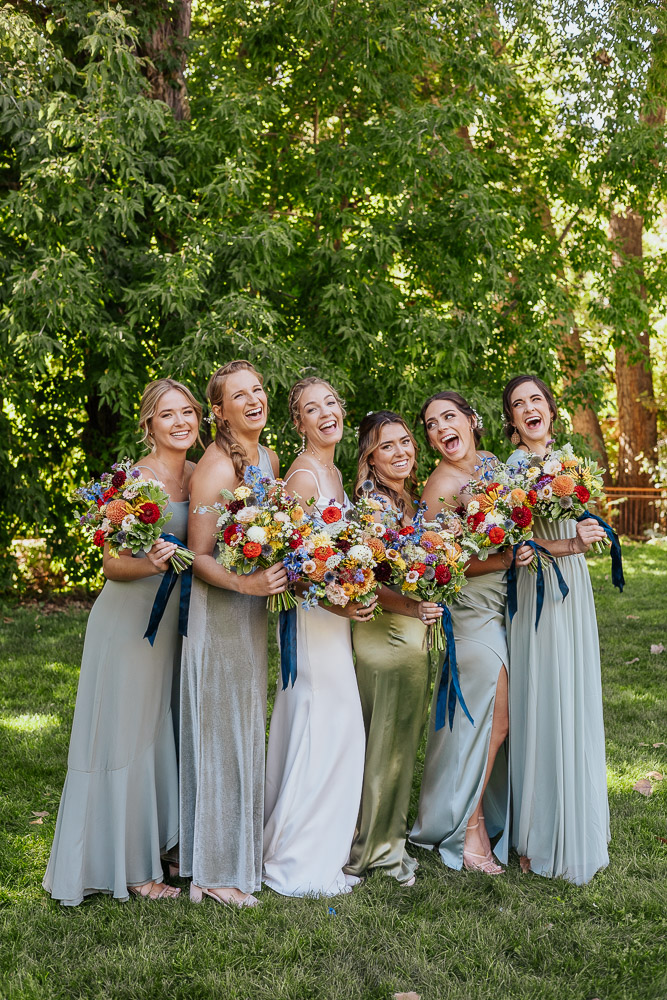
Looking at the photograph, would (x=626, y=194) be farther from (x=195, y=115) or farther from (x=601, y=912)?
(x=601, y=912)

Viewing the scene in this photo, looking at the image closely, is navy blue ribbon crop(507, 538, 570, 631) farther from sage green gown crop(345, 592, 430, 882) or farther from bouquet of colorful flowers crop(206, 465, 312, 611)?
bouquet of colorful flowers crop(206, 465, 312, 611)

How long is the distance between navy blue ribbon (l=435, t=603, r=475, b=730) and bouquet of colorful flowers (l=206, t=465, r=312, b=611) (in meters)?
0.87

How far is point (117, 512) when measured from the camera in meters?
3.79

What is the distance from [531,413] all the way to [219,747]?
2.34 metres

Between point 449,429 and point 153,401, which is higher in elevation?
point 153,401

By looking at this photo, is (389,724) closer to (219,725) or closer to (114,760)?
(219,725)

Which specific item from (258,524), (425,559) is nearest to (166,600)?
(258,524)

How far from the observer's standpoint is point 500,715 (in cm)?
471

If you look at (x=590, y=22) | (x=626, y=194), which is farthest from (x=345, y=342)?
(x=590, y=22)

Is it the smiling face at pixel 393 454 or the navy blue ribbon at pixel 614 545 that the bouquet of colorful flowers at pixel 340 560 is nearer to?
the smiling face at pixel 393 454

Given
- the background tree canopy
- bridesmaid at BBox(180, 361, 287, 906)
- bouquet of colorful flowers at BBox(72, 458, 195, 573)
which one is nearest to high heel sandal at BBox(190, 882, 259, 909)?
bridesmaid at BBox(180, 361, 287, 906)

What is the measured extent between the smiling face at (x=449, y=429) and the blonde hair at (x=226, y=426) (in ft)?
3.22

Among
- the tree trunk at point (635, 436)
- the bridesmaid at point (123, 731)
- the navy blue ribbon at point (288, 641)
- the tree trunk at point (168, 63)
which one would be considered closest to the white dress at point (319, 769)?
Answer: the navy blue ribbon at point (288, 641)

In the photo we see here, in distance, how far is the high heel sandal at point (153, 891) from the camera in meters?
4.22
